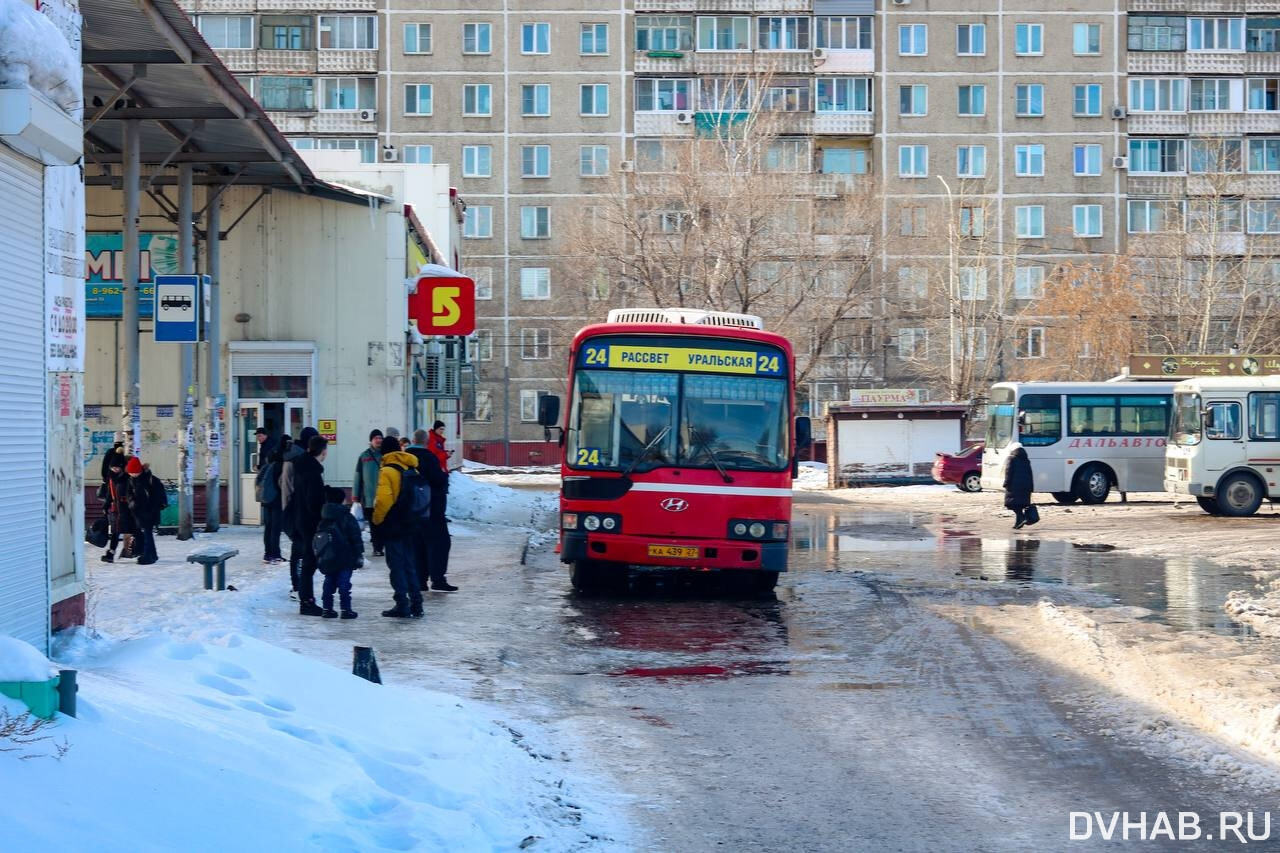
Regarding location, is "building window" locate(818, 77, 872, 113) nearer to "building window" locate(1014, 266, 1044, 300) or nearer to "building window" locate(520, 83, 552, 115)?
"building window" locate(1014, 266, 1044, 300)

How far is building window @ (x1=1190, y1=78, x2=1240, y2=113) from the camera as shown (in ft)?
217

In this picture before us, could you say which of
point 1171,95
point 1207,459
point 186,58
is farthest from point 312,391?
point 1171,95

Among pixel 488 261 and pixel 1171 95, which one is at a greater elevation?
pixel 1171 95

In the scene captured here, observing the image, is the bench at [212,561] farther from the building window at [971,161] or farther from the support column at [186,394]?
the building window at [971,161]

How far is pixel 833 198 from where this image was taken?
175 feet

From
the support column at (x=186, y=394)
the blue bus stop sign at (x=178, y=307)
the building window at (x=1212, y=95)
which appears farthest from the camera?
the building window at (x=1212, y=95)

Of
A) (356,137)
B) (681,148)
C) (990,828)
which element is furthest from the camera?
(356,137)

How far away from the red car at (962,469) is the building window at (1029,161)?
2646 centimetres

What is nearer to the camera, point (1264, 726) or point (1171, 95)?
point (1264, 726)

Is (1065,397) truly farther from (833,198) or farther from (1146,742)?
(1146,742)

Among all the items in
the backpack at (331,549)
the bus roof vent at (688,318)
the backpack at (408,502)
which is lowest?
the backpack at (331,549)

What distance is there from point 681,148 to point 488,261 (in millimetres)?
18956

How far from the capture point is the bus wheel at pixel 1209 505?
32.3 m

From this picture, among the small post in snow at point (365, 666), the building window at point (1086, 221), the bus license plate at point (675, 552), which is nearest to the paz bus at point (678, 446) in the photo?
the bus license plate at point (675, 552)
